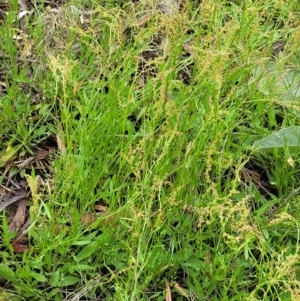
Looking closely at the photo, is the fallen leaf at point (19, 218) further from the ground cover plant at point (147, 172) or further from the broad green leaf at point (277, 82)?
the broad green leaf at point (277, 82)

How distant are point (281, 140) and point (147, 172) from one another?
507mm

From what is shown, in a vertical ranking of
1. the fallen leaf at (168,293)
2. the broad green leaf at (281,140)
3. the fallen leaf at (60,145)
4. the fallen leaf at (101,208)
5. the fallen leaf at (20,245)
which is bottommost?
the fallen leaf at (168,293)

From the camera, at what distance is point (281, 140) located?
199cm

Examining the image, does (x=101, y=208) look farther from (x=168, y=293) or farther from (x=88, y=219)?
(x=168, y=293)

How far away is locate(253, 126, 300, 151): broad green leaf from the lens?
1969 millimetres

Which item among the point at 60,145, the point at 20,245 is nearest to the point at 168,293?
the point at 20,245

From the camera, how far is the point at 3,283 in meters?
1.67

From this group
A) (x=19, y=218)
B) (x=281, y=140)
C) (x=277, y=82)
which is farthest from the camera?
(x=277, y=82)

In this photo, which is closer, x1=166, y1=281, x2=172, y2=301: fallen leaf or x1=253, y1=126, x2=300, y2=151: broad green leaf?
x1=166, y1=281, x2=172, y2=301: fallen leaf

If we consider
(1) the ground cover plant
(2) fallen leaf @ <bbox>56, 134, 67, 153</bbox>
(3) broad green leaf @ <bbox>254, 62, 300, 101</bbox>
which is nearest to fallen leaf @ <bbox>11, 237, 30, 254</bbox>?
(1) the ground cover plant

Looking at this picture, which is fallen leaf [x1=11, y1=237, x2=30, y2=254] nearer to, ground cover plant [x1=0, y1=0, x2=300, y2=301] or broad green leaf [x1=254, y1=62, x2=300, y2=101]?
ground cover plant [x1=0, y1=0, x2=300, y2=301]

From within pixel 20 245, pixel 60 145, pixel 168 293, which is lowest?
pixel 168 293

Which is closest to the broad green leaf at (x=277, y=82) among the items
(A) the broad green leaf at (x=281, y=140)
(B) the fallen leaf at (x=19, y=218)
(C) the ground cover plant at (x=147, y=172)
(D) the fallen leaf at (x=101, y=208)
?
(C) the ground cover plant at (x=147, y=172)

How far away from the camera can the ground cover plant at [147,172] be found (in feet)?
5.41
